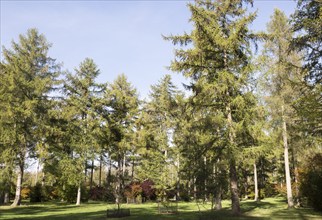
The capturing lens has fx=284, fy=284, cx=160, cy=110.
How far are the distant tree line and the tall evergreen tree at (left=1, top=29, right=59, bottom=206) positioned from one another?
0.10 meters

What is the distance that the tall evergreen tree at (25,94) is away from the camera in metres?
24.2

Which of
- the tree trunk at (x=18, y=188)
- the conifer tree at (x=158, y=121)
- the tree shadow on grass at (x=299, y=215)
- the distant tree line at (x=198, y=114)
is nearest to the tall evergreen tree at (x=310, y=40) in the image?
the distant tree line at (x=198, y=114)

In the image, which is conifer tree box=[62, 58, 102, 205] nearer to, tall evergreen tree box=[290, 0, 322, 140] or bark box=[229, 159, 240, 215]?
bark box=[229, 159, 240, 215]

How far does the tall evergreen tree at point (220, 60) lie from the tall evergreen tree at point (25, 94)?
1476 cm

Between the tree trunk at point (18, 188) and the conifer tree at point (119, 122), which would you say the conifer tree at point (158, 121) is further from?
the tree trunk at point (18, 188)

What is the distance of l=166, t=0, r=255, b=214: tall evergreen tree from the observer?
15578mm

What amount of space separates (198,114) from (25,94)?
52.3ft

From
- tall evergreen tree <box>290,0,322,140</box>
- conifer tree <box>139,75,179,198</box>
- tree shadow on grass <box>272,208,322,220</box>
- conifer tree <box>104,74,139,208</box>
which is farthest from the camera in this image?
conifer tree <box>139,75,179,198</box>

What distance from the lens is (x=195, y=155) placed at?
52.8ft

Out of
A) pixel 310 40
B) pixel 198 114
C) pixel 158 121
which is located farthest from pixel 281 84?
pixel 158 121

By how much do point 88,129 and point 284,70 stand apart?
726 inches

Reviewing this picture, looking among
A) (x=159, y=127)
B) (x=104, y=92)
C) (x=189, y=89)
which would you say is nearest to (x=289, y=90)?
(x=189, y=89)

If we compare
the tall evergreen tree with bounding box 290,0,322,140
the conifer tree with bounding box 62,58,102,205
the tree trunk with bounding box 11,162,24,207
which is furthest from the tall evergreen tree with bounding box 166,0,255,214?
the tree trunk with bounding box 11,162,24,207

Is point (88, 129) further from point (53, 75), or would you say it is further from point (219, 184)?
point (219, 184)
